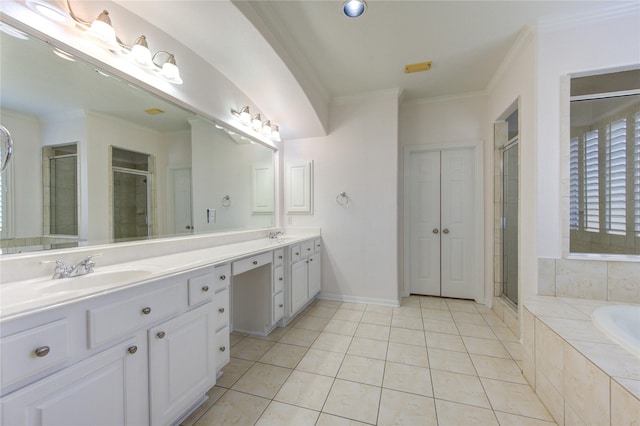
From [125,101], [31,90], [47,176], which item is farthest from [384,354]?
[31,90]

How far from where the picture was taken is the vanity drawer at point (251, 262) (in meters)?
1.78

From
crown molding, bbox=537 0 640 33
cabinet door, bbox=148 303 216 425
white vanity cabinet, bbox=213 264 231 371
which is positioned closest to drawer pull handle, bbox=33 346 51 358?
cabinet door, bbox=148 303 216 425

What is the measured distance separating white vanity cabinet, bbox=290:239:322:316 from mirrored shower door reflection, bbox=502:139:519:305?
2.02 m

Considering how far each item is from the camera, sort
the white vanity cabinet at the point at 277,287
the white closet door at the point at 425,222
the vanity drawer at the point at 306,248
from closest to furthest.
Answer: the white vanity cabinet at the point at 277,287
the vanity drawer at the point at 306,248
the white closet door at the point at 425,222

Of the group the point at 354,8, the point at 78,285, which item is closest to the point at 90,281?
the point at 78,285

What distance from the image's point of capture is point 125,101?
1.60 metres

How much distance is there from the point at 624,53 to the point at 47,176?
12.0ft

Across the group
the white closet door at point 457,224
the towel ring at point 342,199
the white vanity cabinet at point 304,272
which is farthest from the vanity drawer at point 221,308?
the white closet door at point 457,224

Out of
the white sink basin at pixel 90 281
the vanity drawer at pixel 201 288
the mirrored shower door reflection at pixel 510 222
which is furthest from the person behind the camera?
the mirrored shower door reflection at pixel 510 222

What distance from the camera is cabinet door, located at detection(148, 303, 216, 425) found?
116cm

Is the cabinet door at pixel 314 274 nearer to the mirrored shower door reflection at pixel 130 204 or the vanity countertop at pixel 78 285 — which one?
the vanity countertop at pixel 78 285

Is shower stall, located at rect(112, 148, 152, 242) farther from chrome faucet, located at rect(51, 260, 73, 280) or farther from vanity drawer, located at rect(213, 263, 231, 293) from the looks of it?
vanity drawer, located at rect(213, 263, 231, 293)

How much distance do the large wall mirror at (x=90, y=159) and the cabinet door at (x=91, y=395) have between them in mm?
702

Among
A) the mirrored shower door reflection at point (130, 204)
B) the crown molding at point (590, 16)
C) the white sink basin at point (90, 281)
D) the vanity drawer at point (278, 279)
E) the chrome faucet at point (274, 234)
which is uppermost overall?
the crown molding at point (590, 16)
